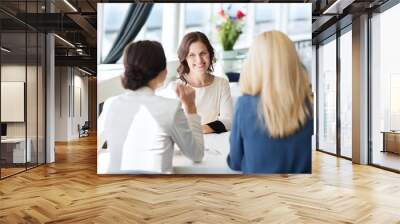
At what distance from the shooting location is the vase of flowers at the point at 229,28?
4.93 metres

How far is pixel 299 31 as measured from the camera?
4941mm

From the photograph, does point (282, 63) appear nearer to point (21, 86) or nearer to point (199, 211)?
point (199, 211)

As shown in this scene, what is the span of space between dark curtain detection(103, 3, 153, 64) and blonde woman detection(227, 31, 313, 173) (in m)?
1.33

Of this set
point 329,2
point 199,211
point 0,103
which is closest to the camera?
point 199,211

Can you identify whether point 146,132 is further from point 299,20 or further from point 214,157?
point 299,20

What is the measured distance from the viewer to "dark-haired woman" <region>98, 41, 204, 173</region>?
15.7ft

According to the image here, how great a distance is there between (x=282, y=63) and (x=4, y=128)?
14.5 ft

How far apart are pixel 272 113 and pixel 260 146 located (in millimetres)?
419

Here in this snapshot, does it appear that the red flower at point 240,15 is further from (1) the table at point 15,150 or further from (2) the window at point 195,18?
(1) the table at point 15,150

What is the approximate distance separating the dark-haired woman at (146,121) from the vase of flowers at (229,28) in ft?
2.29

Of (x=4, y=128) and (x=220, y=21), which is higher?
(x=220, y=21)

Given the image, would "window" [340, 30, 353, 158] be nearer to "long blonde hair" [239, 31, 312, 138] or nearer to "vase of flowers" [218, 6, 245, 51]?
"long blonde hair" [239, 31, 312, 138]

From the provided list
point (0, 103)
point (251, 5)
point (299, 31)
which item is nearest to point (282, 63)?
point (299, 31)

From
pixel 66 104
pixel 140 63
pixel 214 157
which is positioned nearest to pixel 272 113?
pixel 214 157
